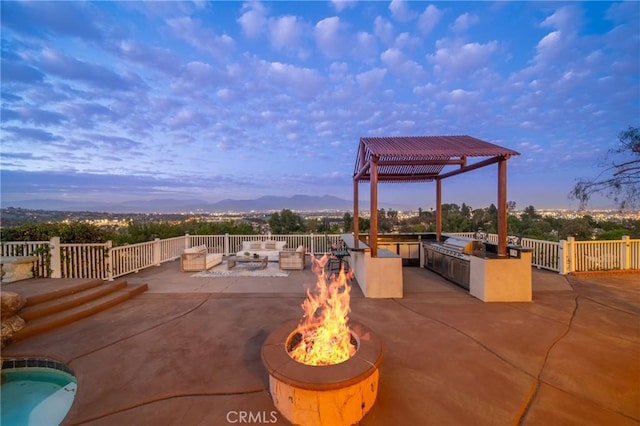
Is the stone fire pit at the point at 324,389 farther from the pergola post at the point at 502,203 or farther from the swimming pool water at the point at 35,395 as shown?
the pergola post at the point at 502,203

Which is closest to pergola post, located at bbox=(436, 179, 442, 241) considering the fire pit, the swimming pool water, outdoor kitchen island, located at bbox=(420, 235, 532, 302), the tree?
outdoor kitchen island, located at bbox=(420, 235, 532, 302)

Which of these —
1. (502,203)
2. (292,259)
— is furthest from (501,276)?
(292,259)

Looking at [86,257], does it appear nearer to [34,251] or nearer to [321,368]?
[34,251]

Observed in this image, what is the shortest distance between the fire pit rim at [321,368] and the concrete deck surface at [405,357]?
405 mm

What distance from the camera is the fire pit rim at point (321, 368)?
5.58 feet

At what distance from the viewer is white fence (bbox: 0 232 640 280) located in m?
5.43

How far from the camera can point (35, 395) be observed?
2.50 m

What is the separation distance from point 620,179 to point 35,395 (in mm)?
9830

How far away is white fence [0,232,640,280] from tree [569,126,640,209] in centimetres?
151

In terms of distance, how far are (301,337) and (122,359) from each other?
213 cm

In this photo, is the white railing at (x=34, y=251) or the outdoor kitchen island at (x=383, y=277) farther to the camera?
the white railing at (x=34, y=251)

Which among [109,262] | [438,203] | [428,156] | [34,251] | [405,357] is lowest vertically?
[405,357]

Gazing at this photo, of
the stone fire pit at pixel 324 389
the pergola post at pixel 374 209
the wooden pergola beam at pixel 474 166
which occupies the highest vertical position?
the wooden pergola beam at pixel 474 166

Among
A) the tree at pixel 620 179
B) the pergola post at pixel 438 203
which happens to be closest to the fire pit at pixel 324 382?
the tree at pixel 620 179
